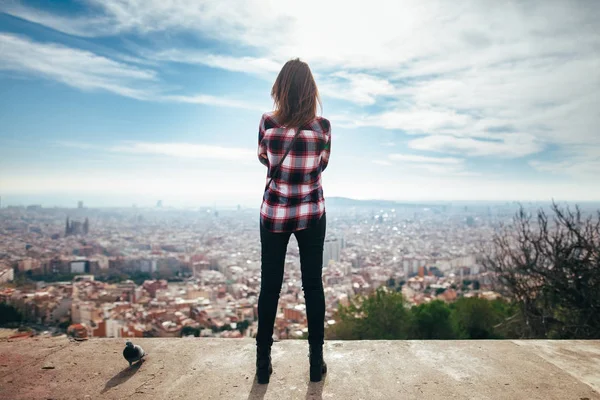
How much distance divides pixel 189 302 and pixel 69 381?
18.9m

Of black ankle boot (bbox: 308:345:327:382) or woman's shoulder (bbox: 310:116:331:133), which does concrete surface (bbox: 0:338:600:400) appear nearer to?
black ankle boot (bbox: 308:345:327:382)

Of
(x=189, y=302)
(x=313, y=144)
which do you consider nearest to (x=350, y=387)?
(x=313, y=144)

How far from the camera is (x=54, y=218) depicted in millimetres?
41406

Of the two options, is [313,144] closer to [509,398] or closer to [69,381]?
[509,398]

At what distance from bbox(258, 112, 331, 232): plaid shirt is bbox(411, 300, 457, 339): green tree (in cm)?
783

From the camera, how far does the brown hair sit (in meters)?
1.49

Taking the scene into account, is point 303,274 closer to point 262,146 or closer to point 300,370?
point 300,370

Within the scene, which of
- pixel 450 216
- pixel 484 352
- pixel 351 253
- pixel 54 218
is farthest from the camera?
pixel 450 216

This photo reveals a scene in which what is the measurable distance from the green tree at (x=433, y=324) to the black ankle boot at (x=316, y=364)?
7572 millimetres

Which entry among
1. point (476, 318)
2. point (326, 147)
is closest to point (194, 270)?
point (476, 318)

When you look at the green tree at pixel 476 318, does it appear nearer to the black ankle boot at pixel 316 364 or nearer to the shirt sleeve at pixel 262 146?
the black ankle boot at pixel 316 364

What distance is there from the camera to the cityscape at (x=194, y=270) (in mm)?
14312

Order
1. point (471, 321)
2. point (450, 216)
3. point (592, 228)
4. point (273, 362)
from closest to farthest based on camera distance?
1. point (273, 362)
2. point (592, 228)
3. point (471, 321)
4. point (450, 216)

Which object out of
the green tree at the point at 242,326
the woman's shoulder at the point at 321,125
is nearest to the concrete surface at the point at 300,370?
the woman's shoulder at the point at 321,125
